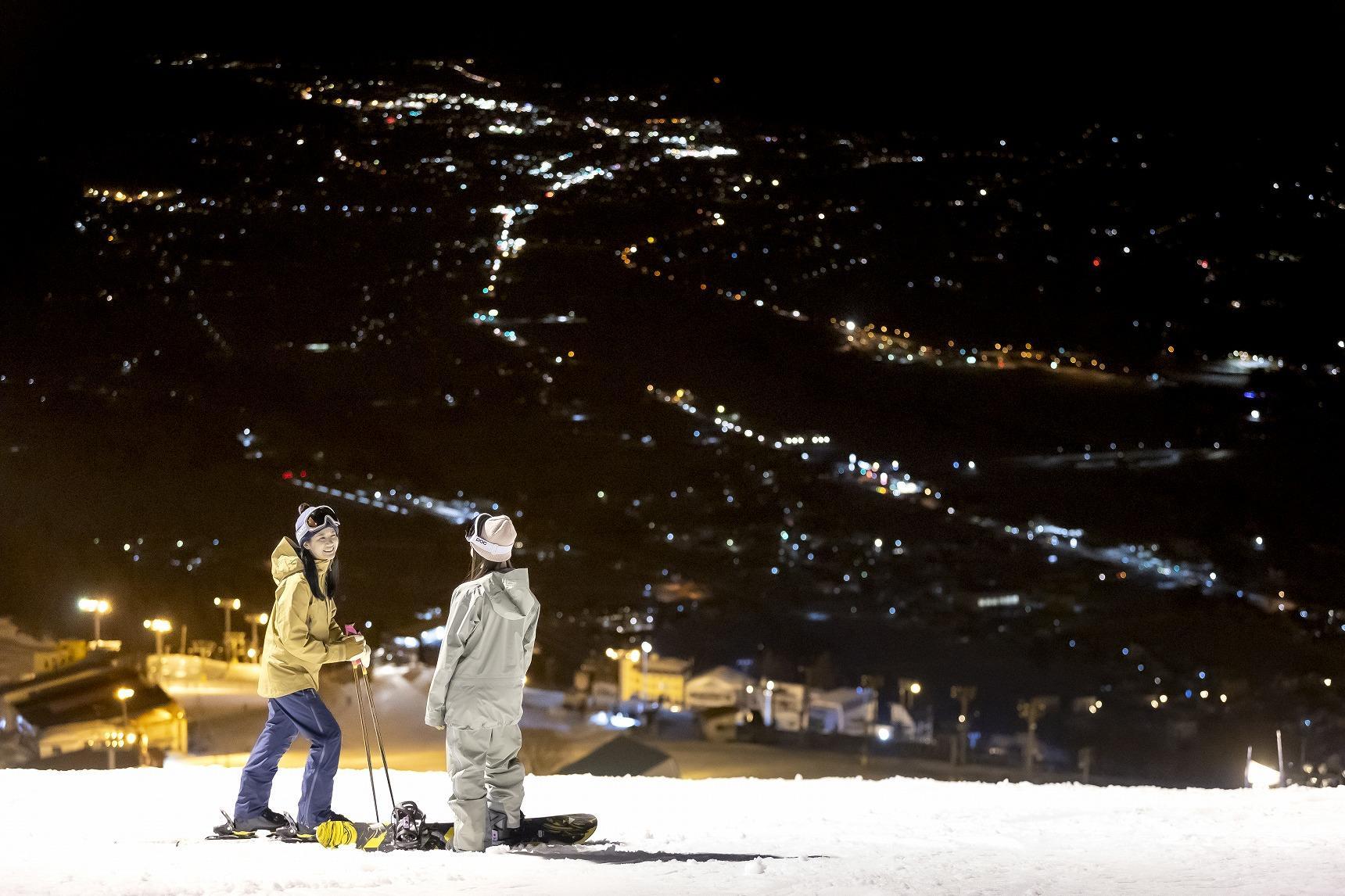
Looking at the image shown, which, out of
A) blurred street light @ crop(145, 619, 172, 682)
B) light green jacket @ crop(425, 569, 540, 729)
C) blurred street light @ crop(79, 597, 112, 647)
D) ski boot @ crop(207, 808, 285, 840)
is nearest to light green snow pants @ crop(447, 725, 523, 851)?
light green jacket @ crop(425, 569, 540, 729)

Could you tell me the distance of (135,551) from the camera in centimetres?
1557

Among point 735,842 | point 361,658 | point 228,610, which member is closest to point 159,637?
point 228,610

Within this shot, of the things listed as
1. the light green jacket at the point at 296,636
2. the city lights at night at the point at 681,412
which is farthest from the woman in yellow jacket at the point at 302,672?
the city lights at night at the point at 681,412

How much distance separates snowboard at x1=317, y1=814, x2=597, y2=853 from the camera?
356 centimetres

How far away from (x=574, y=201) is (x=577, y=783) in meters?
16.8

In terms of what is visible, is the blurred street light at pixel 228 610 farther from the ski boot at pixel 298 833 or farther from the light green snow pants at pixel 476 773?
the light green snow pants at pixel 476 773

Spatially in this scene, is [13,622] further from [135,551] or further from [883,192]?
[883,192]

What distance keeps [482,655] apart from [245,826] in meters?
1.03

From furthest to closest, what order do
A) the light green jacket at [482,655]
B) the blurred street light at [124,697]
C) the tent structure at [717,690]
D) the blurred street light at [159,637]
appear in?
the tent structure at [717,690] → the blurred street light at [159,637] → the blurred street light at [124,697] → the light green jacket at [482,655]

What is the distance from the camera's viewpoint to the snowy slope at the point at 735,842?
307cm

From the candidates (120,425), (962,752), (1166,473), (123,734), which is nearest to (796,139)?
(1166,473)

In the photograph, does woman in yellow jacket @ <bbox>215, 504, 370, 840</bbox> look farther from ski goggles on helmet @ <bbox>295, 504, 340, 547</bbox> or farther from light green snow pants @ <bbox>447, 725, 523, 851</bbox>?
light green snow pants @ <bbox>447, 725, 523, 851</bbox>

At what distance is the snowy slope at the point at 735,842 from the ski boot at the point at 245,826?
0.28ft

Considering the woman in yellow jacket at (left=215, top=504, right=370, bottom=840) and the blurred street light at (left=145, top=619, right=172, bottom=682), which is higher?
the blurred street light at (left=145, top=619, right=172, bottom=682)
